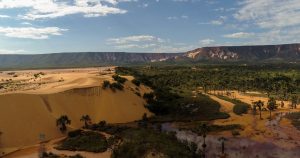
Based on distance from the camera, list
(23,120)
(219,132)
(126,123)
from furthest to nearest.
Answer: (126,123), (219,132), (23,120)

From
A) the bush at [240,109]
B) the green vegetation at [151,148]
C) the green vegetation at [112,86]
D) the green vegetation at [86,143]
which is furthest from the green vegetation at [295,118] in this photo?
the green vegetation at [86,143]

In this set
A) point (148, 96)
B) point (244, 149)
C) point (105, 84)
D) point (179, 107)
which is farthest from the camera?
point (148, 96)

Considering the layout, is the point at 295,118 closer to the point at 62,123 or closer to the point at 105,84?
the point at 105,84

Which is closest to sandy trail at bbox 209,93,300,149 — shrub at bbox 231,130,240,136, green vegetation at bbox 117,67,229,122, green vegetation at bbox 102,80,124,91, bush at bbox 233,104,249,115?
shrub at bbox 231,130,240,136

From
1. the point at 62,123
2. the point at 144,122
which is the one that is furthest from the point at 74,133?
the point at 144,122

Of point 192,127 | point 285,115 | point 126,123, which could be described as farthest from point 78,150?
point 285,115

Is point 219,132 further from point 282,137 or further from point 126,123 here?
point 126,123

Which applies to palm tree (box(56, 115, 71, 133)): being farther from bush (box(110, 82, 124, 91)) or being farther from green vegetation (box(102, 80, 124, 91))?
bush (box(110, 82, 124, 91))
